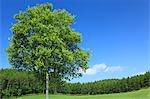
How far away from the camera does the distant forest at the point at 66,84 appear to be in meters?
64.4

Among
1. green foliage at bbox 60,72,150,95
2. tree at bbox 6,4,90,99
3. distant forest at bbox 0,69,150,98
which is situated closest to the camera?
tree at bbox 6,4,90,99

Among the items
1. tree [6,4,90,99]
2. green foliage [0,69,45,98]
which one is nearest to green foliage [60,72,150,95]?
green foliage [0,69,45,98]

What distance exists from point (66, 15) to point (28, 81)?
47.2 m

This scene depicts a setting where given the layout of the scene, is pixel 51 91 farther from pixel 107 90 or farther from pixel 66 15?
pixel 66 15

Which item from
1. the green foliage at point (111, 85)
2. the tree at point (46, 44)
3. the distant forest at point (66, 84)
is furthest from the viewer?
the distant forest at point (66, 84)

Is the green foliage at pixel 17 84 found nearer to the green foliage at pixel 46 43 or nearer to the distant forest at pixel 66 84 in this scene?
the distant forest at pixel 66 84

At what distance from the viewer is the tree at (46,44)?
2380cm

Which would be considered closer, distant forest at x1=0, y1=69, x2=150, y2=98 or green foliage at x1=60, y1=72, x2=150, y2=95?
green foliage at x1=60, y1=72, x2=150, y2=95

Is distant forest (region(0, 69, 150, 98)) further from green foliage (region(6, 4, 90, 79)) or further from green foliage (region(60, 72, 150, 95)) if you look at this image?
green foliage (region(6, 4, 90, 79))

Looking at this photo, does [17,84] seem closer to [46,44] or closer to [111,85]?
[111,85]

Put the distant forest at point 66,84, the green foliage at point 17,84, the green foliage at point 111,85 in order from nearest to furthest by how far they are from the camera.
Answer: the green foliage at point 111,85, the distant forest at point 66,84, the green foliage at point 17,84

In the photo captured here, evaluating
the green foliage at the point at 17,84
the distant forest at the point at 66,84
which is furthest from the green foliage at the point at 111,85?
the green foliage at the point at 17,84

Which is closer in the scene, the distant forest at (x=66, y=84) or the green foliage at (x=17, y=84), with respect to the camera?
the distant forest at (x=66, y=84)

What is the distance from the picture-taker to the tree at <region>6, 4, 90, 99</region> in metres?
23.8
